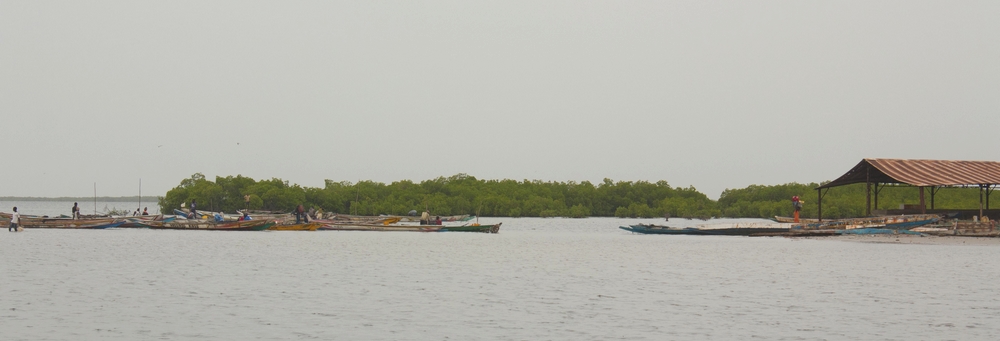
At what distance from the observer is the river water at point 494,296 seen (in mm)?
15969

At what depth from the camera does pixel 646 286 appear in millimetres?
24203

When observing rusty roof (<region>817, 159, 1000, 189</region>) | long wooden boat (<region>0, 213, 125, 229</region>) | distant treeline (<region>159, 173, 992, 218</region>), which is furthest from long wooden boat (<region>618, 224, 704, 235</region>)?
distant treeline (<region>159, 173, 992, 218</region>)

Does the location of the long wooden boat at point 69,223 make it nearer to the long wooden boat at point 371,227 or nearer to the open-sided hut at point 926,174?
the long wooden boat at point 371,227

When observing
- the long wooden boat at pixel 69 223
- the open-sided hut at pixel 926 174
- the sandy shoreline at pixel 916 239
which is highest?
the open-sided hut at pixel 926 174

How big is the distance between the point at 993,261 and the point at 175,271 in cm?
2662

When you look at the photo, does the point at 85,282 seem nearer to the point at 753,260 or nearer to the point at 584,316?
the point at 584,316

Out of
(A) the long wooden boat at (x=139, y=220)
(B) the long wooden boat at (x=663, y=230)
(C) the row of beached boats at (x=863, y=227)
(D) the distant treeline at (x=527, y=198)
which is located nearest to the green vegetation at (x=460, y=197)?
(D) the distant treeline at (x=527, y=198)

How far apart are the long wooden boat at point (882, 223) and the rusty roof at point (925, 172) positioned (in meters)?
1.95

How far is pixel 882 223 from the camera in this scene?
4959 centimetres

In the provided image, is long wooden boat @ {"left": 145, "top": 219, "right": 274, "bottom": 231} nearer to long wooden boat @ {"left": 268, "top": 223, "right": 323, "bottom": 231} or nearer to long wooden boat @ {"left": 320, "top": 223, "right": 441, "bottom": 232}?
long wooden boat @ {"left": 268, "top": 223, "right": 323, "bottom": 231}

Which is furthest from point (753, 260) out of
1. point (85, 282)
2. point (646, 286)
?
point (85, 282)

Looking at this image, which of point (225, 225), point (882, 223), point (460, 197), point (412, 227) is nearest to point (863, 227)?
point (882, 223)

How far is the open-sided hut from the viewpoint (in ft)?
156

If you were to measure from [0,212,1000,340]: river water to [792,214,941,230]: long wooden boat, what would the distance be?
12.1m
